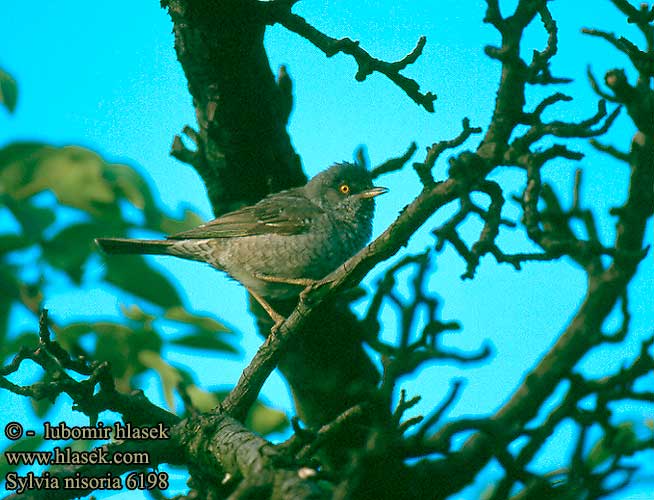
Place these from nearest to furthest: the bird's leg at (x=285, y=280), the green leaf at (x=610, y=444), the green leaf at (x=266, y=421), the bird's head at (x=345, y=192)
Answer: the green leaf at (x=610, y=444) < the green leaf at (x=266, y=421) < the bird's leg at (x=285, y=280) < the bird's head at (x=345, y=192)

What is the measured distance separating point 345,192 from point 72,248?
291cm

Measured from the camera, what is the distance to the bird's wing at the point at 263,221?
522cm

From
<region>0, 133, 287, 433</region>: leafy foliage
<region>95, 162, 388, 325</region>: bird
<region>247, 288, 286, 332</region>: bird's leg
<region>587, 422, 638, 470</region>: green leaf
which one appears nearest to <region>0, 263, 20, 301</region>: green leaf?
<region>0, 133, 287, 433</region>: leafy foliage

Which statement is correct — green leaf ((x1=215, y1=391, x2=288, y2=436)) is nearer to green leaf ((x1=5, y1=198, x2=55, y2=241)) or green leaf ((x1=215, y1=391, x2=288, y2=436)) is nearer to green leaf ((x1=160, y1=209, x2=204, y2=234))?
green leaf ((x1=160, y1=209, x2=204, y2=234))

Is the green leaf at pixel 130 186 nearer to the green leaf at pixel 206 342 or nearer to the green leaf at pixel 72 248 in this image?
the green leaf at pixel 72 248

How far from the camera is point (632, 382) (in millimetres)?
2730

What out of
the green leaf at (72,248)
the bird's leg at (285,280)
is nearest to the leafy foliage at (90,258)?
the green leaf at (72,248)

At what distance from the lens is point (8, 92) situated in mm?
3633

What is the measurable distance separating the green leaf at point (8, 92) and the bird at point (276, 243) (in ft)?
5.05

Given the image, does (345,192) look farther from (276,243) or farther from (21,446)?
(21,446)

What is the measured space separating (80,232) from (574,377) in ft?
7.21

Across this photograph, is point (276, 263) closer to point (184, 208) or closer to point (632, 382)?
point (184, 208)

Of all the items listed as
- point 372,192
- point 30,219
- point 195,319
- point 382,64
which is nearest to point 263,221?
point 372,192

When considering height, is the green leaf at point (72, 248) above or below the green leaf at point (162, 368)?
above
